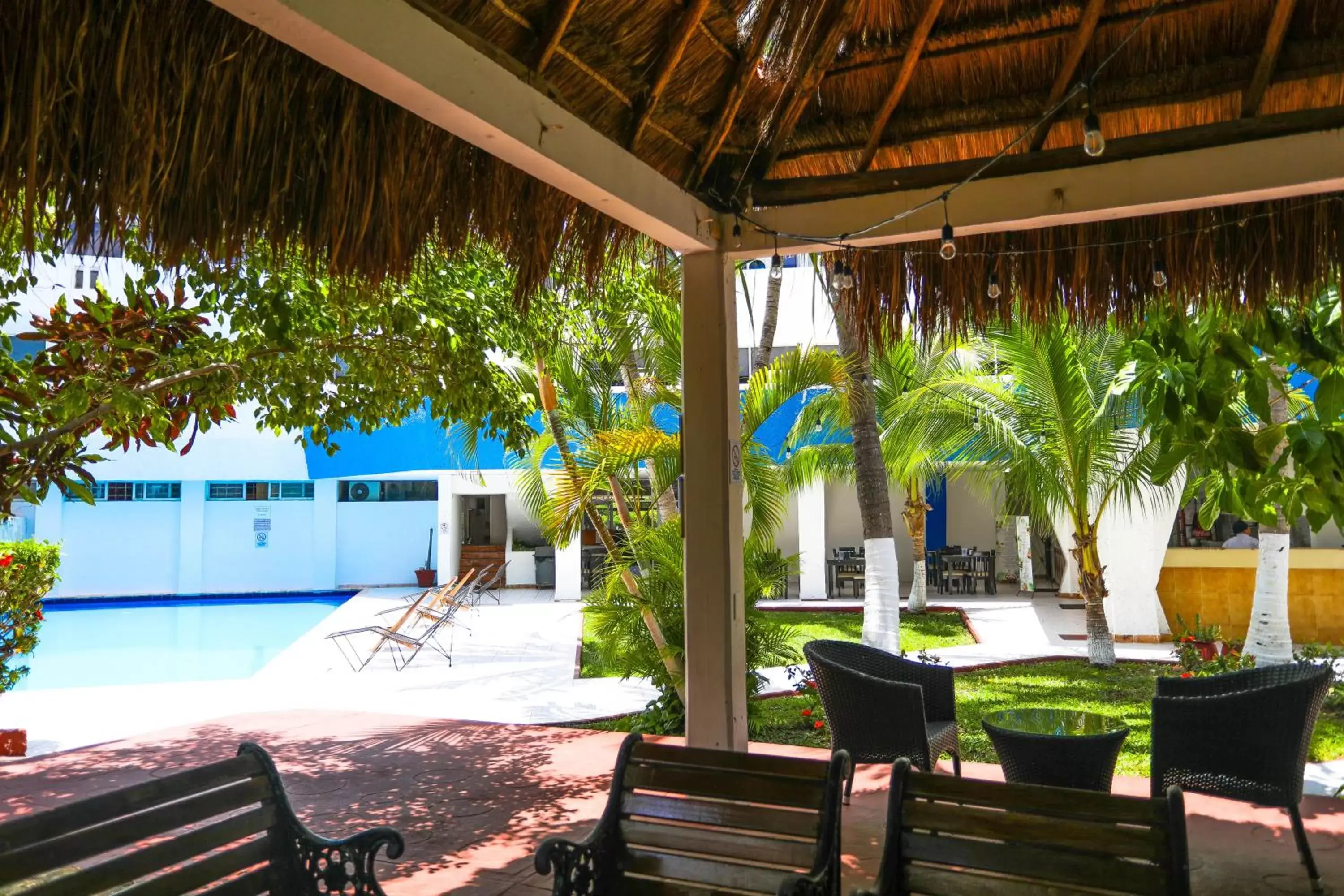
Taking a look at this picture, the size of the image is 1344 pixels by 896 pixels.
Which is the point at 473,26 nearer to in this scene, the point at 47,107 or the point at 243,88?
the point at 243,88

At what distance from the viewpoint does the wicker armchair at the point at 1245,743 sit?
12.8 feet

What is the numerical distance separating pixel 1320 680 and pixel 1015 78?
2687mm

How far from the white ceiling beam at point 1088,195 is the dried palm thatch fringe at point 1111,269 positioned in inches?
14.9

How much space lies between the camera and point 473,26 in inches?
122

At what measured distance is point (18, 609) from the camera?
731 centimetres

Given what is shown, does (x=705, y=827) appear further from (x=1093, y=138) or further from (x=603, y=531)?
(x=603, y=531)

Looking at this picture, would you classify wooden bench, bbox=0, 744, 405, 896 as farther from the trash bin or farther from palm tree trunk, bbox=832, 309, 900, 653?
the trash bin

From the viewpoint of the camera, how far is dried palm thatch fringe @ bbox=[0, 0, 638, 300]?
2557mm

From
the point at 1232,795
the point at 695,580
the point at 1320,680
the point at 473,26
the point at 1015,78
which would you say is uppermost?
the point at 1015,78

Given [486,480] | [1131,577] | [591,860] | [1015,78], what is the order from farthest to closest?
[486,480] < [1131,577] < [1015,78] < [591,860]

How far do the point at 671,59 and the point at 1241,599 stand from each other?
10.7m

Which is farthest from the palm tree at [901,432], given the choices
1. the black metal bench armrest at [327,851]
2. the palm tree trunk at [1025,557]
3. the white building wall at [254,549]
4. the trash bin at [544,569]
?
the white building wall at [254,549]

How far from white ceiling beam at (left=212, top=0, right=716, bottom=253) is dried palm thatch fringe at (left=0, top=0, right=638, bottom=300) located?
33 cm

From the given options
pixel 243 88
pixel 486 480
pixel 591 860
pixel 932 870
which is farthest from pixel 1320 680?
pixel 486 480
